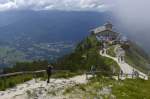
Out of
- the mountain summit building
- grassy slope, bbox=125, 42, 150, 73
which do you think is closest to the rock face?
grassy slope, bbox=125, 42, 150, 73

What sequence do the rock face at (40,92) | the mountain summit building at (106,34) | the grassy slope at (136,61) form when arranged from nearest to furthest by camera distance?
the rock face at (40,92) < the grassy slope at (136,61) < the mountain summit building at (106,34)

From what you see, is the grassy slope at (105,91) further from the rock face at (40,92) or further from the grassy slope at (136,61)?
the grassy slope at (136,61)

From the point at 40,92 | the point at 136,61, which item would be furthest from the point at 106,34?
the point at 40,92

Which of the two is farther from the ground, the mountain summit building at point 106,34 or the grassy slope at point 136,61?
the mountain summit building at point 106,34

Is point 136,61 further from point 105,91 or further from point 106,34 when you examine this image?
point 105,91

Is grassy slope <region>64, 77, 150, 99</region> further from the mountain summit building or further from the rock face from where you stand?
the mountain summit building

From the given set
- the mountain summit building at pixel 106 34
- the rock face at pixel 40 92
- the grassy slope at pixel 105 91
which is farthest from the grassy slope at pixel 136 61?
the rock face at pixel 40 92

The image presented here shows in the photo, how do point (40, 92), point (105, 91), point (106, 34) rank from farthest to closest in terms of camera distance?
1. point (106, 34)
2. point (105, 91)
3. point (40, 92)

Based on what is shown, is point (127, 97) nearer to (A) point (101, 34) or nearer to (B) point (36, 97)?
(B) point (36, 97)

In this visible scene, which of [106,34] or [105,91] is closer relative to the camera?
[105,91]

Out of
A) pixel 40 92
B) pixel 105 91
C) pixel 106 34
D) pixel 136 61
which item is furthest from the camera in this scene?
pixel 106 34

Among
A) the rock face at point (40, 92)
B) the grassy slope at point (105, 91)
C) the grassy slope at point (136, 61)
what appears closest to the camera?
the rock face at point (40, 92)

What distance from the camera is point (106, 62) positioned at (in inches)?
3986

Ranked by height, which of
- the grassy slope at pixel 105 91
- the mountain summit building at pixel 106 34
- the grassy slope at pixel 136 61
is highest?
the mountain summit building at pixel 106 34
